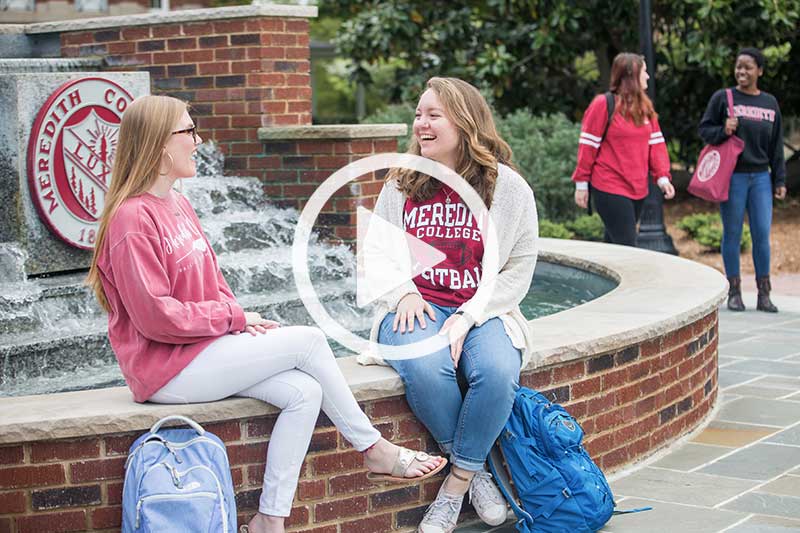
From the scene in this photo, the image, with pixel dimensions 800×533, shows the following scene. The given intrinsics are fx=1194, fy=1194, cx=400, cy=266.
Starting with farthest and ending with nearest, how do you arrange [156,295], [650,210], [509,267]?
[650,210], [509,267], [156,295]

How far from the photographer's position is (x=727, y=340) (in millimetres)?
7883

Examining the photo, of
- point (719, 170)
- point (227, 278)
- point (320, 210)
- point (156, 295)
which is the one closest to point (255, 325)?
point (156, 295)

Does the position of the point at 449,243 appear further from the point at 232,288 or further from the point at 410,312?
the point at 232,288

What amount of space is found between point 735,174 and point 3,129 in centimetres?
512

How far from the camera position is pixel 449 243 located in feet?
14.5

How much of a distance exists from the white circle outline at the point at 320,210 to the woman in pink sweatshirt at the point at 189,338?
46cm

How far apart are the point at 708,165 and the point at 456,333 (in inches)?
198

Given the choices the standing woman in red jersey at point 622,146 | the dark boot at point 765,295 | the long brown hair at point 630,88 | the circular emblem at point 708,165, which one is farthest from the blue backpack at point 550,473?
the dark boot at point 765,295

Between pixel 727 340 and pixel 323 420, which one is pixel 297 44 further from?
pixel 323 420

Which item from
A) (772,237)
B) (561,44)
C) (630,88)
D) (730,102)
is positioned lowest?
(772,237)

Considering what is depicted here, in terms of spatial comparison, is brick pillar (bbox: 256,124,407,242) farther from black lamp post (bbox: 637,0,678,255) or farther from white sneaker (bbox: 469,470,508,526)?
black lamp post (bbox: 637,0,678,255)

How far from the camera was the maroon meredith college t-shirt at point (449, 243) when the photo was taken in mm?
4430

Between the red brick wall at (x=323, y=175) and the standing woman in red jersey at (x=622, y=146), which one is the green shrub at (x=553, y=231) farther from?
the red brick wall at (x=323, y=175)

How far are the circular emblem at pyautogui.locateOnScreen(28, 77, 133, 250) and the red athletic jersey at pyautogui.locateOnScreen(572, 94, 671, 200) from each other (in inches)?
123
